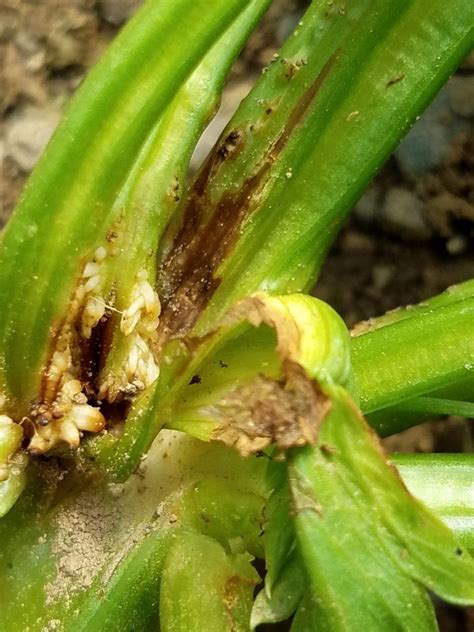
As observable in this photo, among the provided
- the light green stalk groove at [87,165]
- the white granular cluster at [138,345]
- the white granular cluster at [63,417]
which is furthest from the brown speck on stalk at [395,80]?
the white granular cluster at [63,417]

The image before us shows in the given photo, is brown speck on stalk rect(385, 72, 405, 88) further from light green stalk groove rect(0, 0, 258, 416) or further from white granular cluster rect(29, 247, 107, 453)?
white granular cluster rect(29, 247, 107, 453)

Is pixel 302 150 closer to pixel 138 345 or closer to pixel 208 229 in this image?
pixel 208 229

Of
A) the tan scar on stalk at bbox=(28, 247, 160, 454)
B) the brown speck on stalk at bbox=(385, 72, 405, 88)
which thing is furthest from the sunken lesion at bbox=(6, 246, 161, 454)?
the brown speck on stalk at bbox=(385, 72, 405, 88)

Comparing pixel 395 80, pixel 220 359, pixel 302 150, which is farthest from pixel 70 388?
pixel 395 80

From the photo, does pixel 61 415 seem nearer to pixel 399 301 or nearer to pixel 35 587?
pixel 35 587

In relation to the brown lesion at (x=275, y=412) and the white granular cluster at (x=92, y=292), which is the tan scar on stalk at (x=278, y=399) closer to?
the brown lesion at (x=275, y=412)

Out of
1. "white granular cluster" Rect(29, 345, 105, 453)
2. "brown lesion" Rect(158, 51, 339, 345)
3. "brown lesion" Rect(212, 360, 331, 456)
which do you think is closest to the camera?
"brown lesion" Rect(212, 360, 331, 456)
